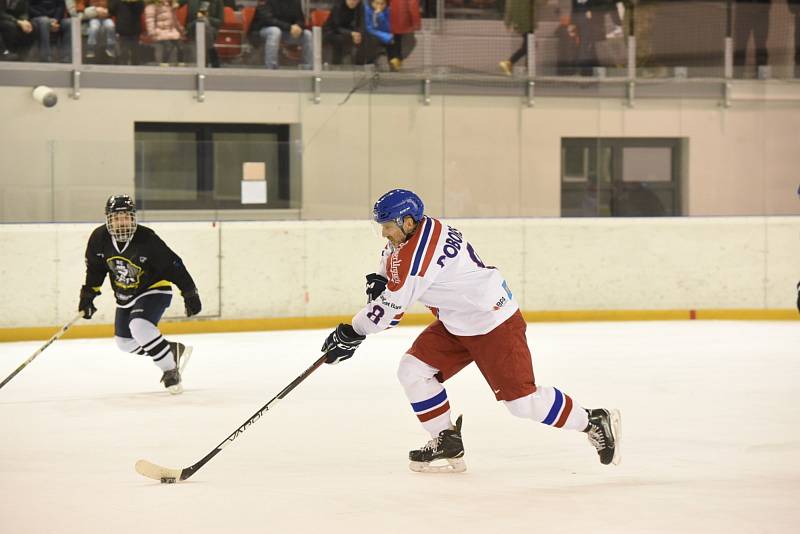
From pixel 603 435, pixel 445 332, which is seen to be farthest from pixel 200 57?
pixel 603 435

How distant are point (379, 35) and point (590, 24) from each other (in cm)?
193

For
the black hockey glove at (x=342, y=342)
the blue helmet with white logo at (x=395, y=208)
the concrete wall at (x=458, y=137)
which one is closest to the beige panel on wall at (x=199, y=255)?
the concrete wall at (x=458, y=137)

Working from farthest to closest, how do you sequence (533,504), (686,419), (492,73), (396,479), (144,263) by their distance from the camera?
(492,73), (144,263), (686,419), (396,479), (533,504)

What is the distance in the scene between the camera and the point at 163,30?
34.4 ft

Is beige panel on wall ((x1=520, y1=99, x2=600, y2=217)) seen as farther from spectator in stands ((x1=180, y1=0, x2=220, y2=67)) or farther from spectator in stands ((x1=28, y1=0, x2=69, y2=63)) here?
spectator in stands ((x1=28, y1=0, x2=69, y2=63))

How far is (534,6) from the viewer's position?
36.6 ft

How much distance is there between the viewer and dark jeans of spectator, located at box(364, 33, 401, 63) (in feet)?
35.1

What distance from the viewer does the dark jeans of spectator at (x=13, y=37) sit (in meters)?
9.99

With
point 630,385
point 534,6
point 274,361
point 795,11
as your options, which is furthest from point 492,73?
point 630,385

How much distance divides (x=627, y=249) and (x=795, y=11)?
300 centimetres

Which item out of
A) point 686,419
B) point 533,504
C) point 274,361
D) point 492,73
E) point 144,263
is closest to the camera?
point 533,504

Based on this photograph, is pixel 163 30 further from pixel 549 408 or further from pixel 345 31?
pixel 549 408

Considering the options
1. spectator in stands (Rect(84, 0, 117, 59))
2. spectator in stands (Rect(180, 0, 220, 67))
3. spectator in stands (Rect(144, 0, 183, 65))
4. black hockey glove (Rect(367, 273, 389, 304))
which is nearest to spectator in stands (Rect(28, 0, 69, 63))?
spectator in stands (Rect(84, 0, 117, 59))

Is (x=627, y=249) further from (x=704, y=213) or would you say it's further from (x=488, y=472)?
(x=488, y=472)
